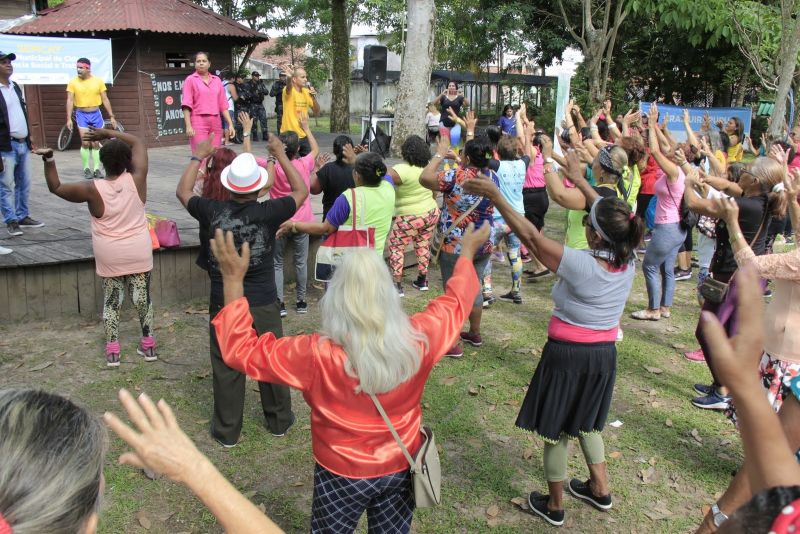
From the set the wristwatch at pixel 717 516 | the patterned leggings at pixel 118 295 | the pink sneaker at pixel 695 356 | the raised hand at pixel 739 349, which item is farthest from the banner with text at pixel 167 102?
the raised hand at pixel 739 349

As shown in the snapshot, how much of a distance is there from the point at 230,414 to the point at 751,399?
Answer: 3.81 m

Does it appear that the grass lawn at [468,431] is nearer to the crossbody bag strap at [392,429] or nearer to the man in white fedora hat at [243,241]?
the man in white fedora hat at [243,241]

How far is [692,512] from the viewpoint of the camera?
427 cm

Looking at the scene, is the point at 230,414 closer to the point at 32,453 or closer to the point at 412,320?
the point at 412,320

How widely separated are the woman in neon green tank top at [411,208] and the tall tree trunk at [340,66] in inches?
526

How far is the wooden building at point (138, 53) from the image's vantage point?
1678 cm

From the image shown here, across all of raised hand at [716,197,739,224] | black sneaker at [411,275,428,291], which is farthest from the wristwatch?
black sneaker at [411,275,428,291]

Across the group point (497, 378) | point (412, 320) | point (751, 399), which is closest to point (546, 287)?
point (497, 378)

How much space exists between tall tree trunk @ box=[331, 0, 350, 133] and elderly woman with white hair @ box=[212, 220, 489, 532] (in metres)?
18.1

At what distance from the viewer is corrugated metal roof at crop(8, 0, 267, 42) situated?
16.6m

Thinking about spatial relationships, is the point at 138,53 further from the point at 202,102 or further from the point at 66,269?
the point at 66,269

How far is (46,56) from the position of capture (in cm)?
1366

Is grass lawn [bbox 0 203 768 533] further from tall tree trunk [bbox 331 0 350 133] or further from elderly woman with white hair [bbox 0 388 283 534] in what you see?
tall tree trunk [bbox 331 0 350 133]

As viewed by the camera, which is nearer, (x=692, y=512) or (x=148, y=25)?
(x=692, y=512)
